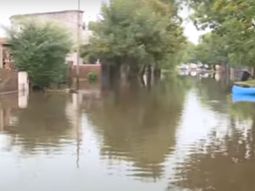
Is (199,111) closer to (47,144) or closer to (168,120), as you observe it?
(168,120)

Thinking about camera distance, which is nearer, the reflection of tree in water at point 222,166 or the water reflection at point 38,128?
the reflection of tree in water at point 222,166

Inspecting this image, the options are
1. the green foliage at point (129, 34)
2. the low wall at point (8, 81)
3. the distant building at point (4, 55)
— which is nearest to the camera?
the low wall at point (8, 81)

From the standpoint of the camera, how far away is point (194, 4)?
4784 cm

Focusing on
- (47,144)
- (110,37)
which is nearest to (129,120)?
(47,144)

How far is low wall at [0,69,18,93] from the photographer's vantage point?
109 feet

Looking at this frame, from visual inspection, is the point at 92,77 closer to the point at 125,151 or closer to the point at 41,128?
the point at 41,128

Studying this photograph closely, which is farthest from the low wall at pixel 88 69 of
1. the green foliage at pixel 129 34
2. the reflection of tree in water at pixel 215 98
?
the reflection of tree in water at pixel 215 98

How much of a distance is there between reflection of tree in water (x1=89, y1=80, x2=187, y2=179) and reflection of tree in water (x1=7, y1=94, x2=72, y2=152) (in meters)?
1.07

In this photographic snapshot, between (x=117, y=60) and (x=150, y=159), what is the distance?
47.3m

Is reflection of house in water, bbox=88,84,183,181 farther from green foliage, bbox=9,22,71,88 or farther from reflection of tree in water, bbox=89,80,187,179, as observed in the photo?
green foliage, bbox=9,22,71,88

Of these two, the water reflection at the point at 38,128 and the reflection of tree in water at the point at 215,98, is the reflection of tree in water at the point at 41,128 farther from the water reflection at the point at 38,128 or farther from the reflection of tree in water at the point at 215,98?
the reflection of tree in water at the point at 215,98

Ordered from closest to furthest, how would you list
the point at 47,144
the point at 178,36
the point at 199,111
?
the point at 47,144 < the point at 199,111 < the point at 178,36

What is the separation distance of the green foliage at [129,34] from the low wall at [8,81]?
2000 centimetres

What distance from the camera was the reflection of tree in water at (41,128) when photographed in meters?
13.9
